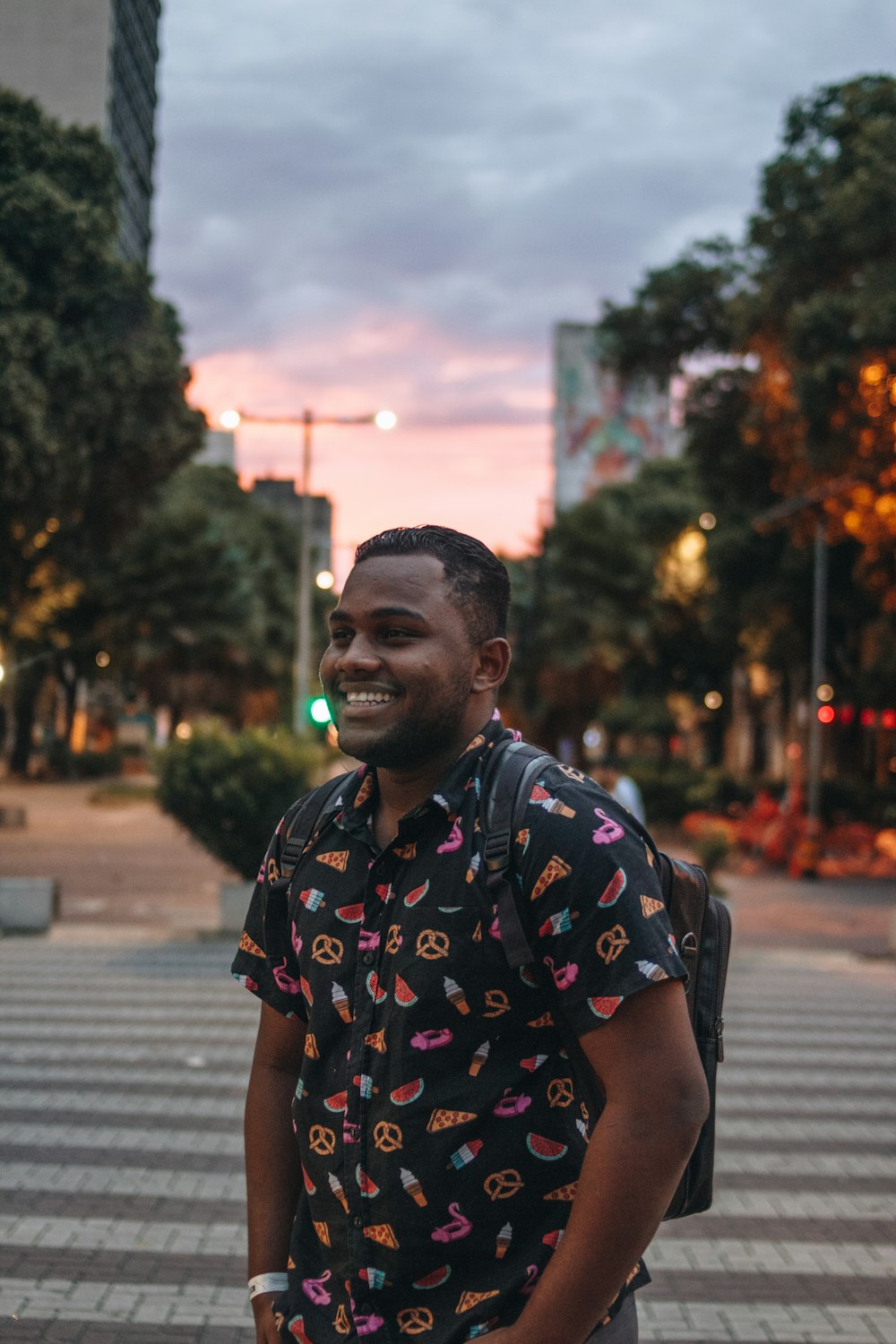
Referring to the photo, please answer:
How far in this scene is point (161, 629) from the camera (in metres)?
44.2

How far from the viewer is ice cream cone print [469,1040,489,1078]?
1.99m

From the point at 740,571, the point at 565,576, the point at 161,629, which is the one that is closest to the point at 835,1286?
the point at 740,571

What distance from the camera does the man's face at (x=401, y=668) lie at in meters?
2.11

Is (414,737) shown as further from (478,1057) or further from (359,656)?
(478,1057)

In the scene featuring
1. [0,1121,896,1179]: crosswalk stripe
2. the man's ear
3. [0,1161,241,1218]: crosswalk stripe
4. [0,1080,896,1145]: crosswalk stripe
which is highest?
the man's ear

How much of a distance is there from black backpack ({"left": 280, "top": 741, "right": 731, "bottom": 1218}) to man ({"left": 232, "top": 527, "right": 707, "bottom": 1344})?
3 cm

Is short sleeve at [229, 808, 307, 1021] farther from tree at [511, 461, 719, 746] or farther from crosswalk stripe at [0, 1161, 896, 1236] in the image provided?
tree at [511, 461, 719, 746]

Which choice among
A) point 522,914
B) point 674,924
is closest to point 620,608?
point 674,924

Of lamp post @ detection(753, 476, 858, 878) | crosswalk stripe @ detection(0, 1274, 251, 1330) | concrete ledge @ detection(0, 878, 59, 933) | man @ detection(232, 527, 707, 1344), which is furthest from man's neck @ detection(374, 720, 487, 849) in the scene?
lamp post @ detection(753, 476, 858, 878)

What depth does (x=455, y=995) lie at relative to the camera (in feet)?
6.50

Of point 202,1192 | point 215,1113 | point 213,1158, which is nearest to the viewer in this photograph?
point 202,1192

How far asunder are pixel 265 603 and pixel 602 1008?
51.0 m

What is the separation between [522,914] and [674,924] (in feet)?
1.00

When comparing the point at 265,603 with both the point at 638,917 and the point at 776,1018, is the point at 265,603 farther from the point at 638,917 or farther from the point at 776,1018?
the point at 638,917
